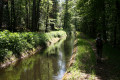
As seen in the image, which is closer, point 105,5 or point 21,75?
point 21,75

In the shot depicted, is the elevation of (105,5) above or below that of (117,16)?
above

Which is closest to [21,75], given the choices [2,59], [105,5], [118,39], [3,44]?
[2,59]

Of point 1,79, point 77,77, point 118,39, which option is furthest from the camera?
point 118,39

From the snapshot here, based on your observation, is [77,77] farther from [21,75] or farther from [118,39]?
[118,39]

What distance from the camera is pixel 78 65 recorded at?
7.77 meters

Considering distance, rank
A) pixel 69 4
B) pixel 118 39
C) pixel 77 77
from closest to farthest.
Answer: pixel 77 77 < pixel 118 39 < pixel 69 4

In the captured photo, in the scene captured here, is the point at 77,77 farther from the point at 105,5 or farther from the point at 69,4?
the point at 69,4

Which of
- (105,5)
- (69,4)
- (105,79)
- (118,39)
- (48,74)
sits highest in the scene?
Result: (69,4)

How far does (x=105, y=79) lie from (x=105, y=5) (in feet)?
46.6

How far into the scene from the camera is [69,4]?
58031 millimetres

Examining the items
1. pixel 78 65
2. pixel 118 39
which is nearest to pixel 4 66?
pixel 78 65

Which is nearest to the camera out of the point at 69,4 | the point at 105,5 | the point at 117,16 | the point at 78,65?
the point at 78,65

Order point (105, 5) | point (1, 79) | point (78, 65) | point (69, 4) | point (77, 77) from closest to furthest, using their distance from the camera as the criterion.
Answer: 1. point (77, 77)
2. point (1, 79)
3. point (78, 65)
4. point (105, 5)
5. point (69, 4)

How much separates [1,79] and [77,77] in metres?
4.57
